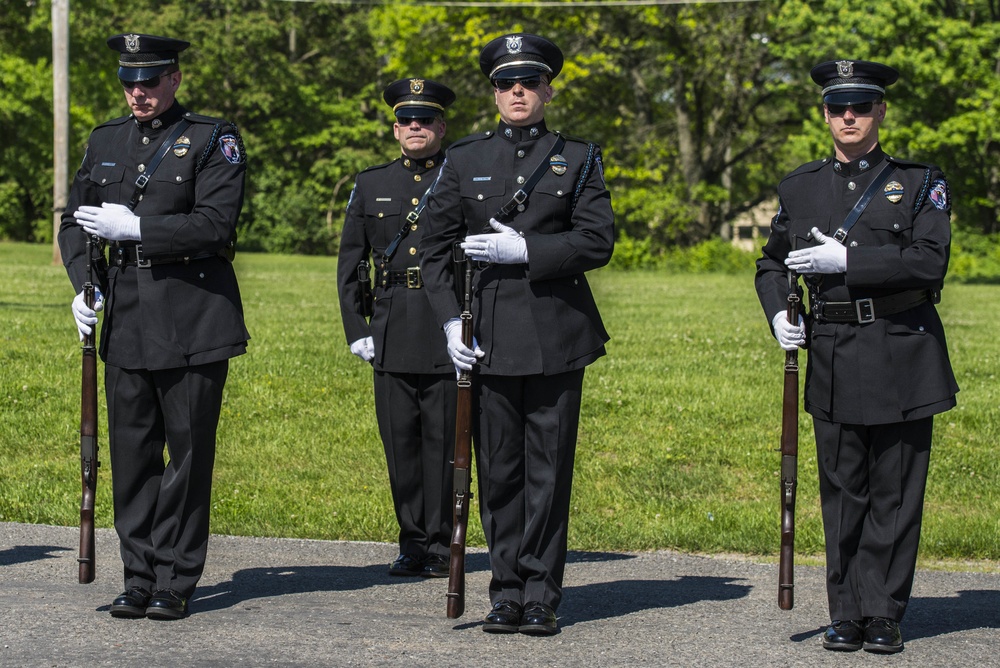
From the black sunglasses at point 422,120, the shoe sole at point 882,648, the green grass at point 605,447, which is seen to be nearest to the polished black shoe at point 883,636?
the shoe sole at point 882,648

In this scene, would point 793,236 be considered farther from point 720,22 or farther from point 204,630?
point 720,22

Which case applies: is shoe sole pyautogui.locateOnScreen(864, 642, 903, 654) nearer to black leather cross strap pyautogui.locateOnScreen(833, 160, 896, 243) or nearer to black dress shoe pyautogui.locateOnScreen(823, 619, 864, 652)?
black dress shoe pyautogui.locateOnScreen(823, 619, 864, 652)

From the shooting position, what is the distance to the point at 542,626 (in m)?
5.50

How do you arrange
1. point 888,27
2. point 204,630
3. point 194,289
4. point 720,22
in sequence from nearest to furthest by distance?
point 204,630
point 194,289
point 888,27
point 720,22

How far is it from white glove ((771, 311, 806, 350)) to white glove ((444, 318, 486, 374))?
1.10 metres

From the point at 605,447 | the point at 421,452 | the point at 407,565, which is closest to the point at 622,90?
the point at 605,447

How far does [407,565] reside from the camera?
678 centimetres

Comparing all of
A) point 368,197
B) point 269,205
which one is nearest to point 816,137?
point 269,205

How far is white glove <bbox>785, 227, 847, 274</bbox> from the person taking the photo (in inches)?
210

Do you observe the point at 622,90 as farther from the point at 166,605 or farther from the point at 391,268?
the point at 166,605

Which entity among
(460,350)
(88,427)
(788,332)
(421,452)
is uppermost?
(788,332)

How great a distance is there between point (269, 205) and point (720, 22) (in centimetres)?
1956

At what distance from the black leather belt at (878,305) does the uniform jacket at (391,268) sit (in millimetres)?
2007

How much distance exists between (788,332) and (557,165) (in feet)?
3.47
